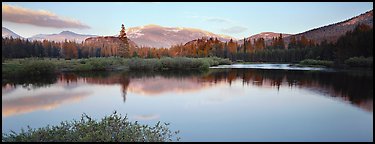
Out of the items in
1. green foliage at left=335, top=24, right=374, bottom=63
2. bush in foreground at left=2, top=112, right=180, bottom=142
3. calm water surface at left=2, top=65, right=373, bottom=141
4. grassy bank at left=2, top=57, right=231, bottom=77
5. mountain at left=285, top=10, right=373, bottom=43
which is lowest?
calm water surface at left=2, top=65, right=373, bottom=141

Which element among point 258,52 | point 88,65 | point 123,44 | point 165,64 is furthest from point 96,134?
point 258,52

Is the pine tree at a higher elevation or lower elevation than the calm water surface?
higher

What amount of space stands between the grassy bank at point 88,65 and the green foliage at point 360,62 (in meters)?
18.3

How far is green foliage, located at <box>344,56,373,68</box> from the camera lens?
33781 millimetres

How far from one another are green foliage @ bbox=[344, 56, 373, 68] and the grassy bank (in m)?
18.3

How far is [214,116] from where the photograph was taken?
10.0 m

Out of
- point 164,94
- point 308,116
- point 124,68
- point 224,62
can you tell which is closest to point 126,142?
point 308,116

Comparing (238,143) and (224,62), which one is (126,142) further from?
(224,62)

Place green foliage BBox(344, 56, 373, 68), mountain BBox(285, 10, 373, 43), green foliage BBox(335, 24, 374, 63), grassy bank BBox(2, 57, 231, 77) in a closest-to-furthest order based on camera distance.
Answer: grassy bank BBox(2, 57, 231, 77), green foliage BBox(344, 56, 373, 68), green foliage BBox(335, 24, 374, 63), mountain BBox(285, 10, 373, 43)

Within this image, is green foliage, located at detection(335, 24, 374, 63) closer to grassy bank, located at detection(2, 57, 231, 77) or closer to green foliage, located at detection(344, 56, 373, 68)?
green foliage, located at detection(344, 56, 373, 68)

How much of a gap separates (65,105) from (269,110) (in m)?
8.41

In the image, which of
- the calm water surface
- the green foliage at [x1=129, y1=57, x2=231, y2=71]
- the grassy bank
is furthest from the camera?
the green foliage at [x1=129, y1=57, x2=231, y2=71]

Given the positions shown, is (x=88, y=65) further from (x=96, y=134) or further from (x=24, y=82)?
(x=96, y=134)

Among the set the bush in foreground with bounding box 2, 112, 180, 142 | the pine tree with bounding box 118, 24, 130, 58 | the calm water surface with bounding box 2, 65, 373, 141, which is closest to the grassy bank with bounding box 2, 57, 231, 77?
the calm water surface with bounding box 2, 65, 373, 141
